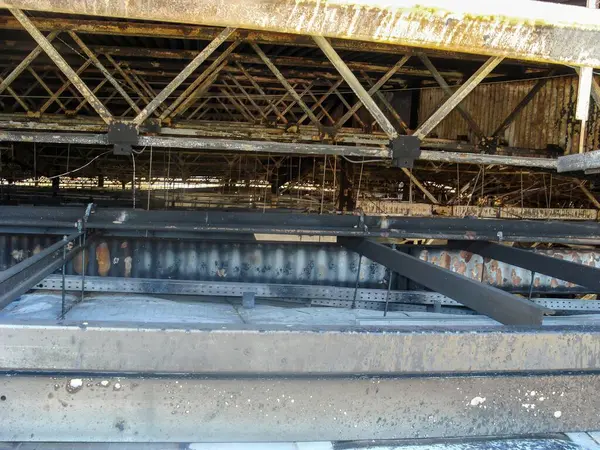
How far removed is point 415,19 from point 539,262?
249cm

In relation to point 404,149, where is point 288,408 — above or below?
below

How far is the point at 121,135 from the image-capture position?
4.61m

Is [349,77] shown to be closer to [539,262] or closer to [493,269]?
[539,262]

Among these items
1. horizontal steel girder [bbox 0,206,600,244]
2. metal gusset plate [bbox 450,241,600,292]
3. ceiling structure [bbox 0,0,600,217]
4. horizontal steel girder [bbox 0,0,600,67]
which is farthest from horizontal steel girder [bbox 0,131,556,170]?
horizontal steel girder [bbox 0,0,600,67]

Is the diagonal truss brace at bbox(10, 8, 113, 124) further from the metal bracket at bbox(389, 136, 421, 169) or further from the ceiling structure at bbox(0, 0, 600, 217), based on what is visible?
the metal bracket at bbox(389, 136, 421, 169)

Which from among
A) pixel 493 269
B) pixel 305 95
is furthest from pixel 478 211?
pixel 493 269

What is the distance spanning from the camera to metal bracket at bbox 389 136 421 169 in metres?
4.82

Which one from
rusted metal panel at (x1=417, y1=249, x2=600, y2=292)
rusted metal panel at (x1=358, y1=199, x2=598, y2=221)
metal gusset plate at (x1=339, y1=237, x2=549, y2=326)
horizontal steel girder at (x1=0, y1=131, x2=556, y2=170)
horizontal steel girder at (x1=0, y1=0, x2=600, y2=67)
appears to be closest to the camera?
metal gusset plate at (x1=339, y1=237, x2=549, y2=326)

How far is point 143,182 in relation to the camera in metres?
15.7

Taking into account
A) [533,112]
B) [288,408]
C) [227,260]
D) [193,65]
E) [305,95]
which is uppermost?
[305,95]

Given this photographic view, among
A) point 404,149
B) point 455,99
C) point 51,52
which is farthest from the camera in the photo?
point 404,149

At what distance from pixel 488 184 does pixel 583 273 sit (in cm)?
775

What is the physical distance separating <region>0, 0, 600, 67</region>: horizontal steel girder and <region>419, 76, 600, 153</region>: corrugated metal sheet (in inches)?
153

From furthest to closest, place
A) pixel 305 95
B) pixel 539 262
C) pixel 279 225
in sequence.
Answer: pixel 305 95 → pixel 279 225 → pixel 539 262
